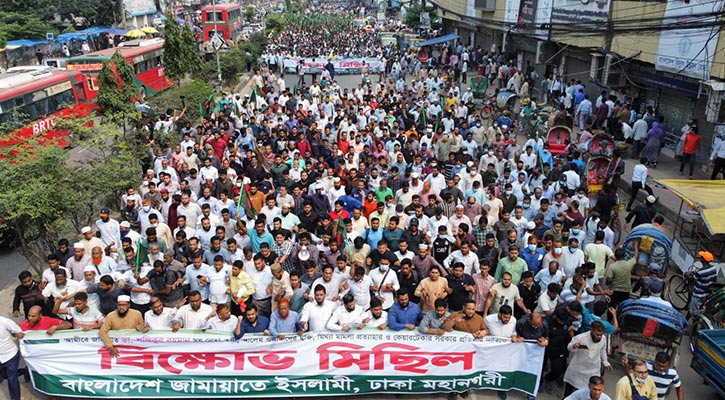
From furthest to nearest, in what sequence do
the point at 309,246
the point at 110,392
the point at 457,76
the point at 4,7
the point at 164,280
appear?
1. the point at 4,7
2. the point at 457,76
3. the point at 309,246
4. the point at 164,280
5. the point at 110,392

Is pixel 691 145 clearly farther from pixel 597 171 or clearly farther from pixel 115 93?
pixel 115 93

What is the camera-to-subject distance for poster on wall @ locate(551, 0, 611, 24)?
20.6 metres

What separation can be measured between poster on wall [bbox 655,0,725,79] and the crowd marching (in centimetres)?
604

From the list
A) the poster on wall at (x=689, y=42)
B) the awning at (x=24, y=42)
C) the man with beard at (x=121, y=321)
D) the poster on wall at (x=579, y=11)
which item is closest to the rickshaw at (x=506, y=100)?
the poster on wall at (x=579, y=11)

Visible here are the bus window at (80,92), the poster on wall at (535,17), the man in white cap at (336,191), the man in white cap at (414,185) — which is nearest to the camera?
the man in white cap at (414,185)

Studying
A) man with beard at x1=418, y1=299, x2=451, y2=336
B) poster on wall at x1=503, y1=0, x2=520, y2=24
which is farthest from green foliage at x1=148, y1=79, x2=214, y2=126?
poster on wall at x1=503, y1=0, x2=520, y2=24

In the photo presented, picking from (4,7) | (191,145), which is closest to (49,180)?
(191,145)

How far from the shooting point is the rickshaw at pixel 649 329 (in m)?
6.82

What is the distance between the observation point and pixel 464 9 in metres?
40.4

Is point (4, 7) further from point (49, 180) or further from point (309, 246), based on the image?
point (309, 246)

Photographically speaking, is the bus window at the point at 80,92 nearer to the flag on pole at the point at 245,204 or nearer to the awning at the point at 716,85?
the flag on pole at the point at 245,204

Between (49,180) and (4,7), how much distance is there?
47.2m

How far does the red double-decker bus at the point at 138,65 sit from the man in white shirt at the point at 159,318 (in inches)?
749

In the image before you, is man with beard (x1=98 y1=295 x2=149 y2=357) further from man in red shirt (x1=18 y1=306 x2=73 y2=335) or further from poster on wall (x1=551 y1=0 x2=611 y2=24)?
poster on wall (x1=551 y1=0 x2=611 y2=24)
